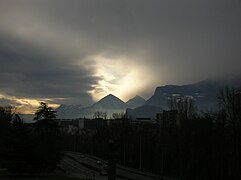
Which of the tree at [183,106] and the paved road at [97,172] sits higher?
the tree at [183,106]

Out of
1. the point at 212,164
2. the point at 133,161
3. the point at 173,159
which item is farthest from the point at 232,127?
the point at 133,161

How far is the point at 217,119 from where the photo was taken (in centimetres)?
6569

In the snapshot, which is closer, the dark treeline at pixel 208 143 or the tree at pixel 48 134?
the dark treeline at pixel 208 143

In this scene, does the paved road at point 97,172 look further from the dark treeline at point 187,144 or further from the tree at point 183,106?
the tree at point 183,106

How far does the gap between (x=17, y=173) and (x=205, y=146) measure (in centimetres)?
3468

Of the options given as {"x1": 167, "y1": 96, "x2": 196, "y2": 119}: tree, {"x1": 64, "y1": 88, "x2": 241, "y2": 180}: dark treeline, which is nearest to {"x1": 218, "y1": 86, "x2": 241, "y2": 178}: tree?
{"x1": 64, "y1": 88, "x2": 241, "y2": 180}: dark treeline

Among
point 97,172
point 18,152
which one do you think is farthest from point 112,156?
point 97,172

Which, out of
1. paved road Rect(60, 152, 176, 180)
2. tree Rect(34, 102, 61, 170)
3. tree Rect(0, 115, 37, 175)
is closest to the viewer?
tree Rect(0, 115, 37, 175)

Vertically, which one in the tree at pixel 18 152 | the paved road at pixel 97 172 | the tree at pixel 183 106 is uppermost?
the tree at pixel 183 106

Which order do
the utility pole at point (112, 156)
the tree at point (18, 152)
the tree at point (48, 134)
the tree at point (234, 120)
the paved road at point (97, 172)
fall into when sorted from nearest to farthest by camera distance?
the utility pole at point (112, 156)
the tree at point (234, 120)
the tree at point (18, 152)
the tree at point (48, 134)
the paved road at point (97, 172)

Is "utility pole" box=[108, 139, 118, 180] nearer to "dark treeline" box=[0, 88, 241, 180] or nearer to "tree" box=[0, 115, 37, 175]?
"dark treeline" box=[0, 88, 241, 180]

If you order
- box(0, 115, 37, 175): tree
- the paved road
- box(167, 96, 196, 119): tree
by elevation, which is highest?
box(167, 96, 196, 119): tree

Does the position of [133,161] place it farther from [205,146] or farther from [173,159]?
[205,146]

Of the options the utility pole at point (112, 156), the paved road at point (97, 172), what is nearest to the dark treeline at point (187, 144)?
the paved road at point (97, 172)
